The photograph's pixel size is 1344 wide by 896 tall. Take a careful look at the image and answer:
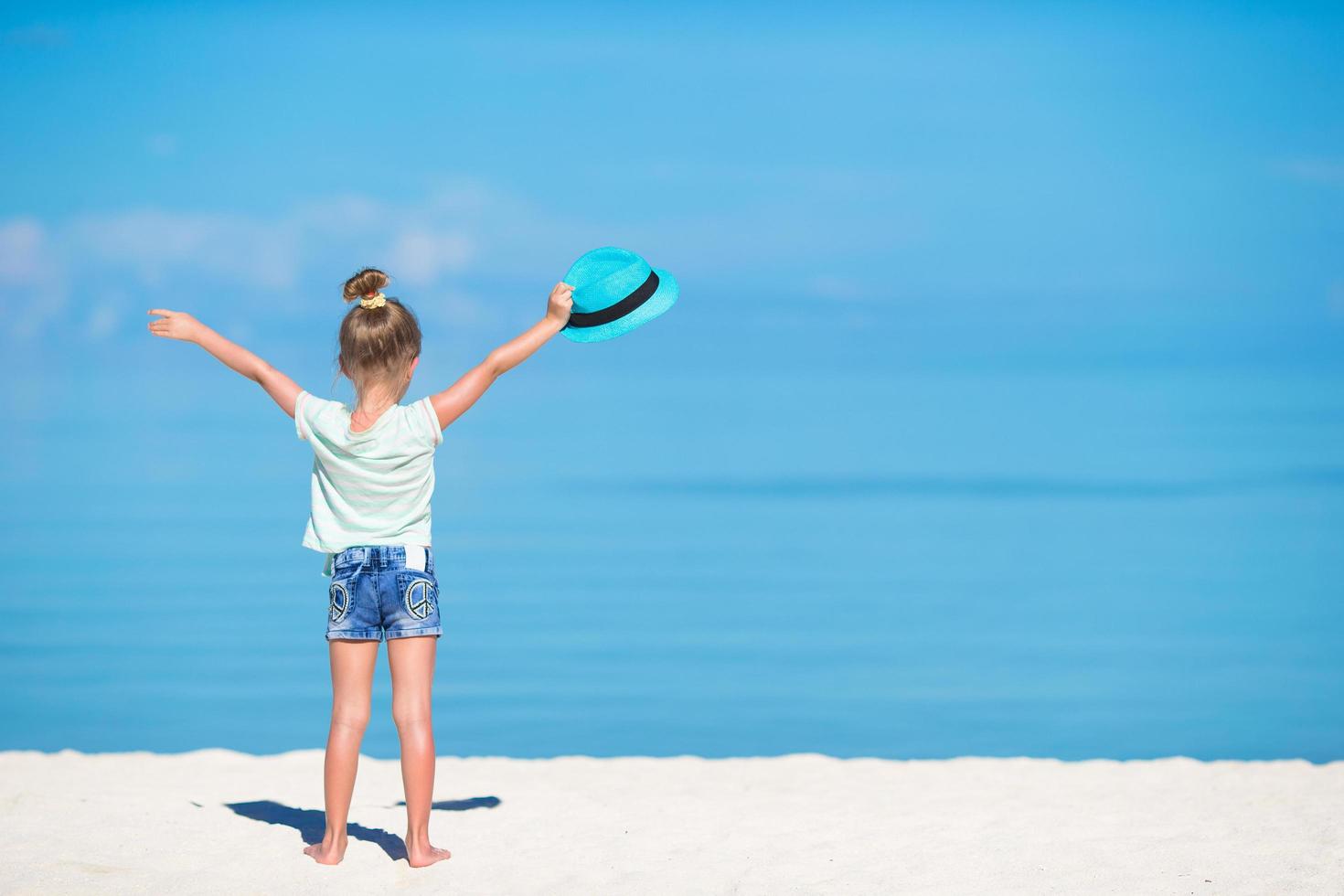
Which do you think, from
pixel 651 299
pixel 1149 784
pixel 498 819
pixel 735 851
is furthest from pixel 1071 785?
pixel 651 299

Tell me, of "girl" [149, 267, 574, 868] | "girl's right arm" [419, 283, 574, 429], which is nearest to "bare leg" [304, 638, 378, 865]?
"girl" [149, 267, 574, 868]

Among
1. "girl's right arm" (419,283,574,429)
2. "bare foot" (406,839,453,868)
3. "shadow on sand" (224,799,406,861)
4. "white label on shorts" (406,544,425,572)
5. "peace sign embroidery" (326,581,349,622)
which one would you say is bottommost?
"bare foot" (406,839,453,868)

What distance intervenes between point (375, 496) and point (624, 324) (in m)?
1.10

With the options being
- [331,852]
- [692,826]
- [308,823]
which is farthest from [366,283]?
[692,826]

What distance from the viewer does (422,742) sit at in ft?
17.2

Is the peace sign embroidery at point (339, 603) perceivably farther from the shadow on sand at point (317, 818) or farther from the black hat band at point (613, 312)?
the black hat band at point (613, 312)

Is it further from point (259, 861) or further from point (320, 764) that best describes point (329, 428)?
point (320, 764)

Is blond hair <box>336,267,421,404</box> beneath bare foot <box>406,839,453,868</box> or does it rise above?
above

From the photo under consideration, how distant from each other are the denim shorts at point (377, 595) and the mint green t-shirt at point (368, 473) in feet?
0.19

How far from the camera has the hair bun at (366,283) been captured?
5156mm

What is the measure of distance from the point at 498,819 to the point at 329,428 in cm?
227

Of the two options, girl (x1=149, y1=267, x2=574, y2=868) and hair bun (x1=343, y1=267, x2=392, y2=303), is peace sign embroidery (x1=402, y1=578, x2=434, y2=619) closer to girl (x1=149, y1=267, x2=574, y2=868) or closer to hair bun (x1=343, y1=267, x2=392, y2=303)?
girl (x1=149, y1=267, x2=574, y2=868)

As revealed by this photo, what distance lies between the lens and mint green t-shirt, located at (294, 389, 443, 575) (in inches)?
203

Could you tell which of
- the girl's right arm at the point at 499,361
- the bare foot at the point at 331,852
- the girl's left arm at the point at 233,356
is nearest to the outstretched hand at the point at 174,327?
the girl's left arm at the point at 233,356
